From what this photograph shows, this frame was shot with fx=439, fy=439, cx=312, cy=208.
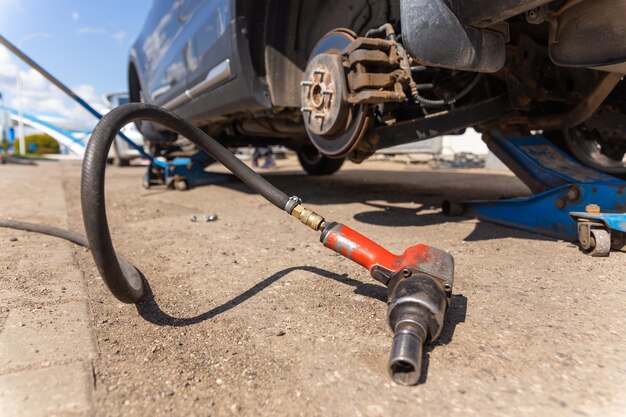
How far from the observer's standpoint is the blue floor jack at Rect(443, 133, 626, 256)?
6.00 ft

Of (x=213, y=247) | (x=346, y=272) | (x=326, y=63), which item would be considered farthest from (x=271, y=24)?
(x=346, y=272)

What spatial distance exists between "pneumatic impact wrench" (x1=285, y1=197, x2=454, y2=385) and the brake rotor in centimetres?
76

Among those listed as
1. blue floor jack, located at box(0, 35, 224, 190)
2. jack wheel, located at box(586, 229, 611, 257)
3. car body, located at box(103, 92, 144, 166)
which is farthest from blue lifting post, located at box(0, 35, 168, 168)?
car body, located at box(103, 92, 144, 166)

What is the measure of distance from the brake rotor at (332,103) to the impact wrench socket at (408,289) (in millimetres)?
803

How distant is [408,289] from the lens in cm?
108

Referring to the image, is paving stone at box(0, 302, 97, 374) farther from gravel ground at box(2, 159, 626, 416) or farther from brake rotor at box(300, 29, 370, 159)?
brake rotor at box(300, 29, 370, 159)

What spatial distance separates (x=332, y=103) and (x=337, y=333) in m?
1.17

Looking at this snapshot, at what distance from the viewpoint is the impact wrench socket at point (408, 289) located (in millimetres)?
954

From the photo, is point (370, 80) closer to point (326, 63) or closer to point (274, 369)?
point (326, 63)

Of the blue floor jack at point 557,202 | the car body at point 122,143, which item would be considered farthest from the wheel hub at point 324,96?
the car body at point 122,143

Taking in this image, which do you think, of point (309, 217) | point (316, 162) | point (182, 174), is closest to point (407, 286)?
point (309, 217)

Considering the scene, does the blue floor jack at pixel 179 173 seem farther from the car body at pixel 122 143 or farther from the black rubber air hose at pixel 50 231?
the car body at pixel 122 143

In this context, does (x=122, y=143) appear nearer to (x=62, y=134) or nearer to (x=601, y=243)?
(x=62, y=134)

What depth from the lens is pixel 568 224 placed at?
2.06 meters
